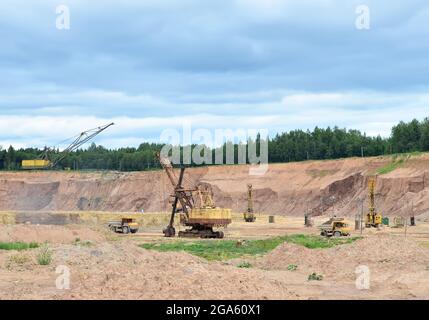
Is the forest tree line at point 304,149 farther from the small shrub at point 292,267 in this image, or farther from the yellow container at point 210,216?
the small shrub at point 292,267

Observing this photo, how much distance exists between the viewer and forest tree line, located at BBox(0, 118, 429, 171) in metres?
120

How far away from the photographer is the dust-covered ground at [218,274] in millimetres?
19859

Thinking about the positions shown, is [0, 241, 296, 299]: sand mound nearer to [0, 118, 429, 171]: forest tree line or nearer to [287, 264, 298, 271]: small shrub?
[287, 264, 298, 271]: small shrub

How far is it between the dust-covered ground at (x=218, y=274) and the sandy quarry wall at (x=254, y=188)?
51970 mm

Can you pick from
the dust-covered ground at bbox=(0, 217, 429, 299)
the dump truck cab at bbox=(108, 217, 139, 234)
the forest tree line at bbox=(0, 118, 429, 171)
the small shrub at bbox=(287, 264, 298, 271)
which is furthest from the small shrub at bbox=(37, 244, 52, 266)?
the forest tree line at bbox=(0, 118, 429, 171)

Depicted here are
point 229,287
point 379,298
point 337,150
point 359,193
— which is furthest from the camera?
point 337,150

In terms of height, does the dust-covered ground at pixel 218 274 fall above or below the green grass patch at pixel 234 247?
above

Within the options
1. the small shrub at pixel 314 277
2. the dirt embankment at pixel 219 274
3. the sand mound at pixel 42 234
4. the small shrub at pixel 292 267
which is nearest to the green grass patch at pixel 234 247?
the dirt embankment at pixel 219 274

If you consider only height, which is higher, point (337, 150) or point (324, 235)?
point (337, 150)

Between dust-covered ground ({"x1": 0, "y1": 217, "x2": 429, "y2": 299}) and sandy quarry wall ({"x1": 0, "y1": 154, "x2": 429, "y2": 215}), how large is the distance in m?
52.0

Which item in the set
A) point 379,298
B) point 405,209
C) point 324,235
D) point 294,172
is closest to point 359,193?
point 405,209

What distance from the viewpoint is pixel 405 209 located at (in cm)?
8475
